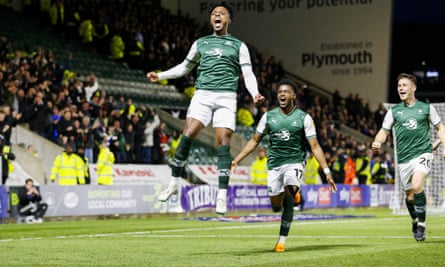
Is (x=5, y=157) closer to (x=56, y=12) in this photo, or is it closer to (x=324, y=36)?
(x=56, y=12)

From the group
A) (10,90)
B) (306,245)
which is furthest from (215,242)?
(10,90)

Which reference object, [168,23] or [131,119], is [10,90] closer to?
[131,119]

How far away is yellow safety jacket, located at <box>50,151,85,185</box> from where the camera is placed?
24.6 meters

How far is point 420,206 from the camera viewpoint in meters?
13.9

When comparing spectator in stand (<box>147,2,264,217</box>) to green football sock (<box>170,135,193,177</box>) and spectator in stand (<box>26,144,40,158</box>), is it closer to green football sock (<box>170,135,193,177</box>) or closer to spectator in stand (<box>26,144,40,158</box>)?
green football sock (<box>170,135,193,177</box>)

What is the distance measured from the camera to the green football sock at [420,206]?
13.8 metres

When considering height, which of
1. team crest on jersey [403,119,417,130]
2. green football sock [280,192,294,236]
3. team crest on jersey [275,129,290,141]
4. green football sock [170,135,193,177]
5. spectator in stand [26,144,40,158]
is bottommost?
green football sock [280,192,294,236]

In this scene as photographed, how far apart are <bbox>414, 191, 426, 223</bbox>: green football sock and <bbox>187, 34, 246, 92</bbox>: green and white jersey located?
4.04 metres

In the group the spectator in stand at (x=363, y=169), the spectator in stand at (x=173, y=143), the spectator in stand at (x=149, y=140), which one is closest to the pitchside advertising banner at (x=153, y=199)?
the spectator in stand at (x=363, y=169)

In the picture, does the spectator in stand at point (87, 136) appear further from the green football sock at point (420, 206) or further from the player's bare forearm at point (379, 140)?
the green football sock at point (420, 206)

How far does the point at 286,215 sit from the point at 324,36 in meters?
34.0

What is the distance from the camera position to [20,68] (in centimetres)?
2684

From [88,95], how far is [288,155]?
17.9 metres

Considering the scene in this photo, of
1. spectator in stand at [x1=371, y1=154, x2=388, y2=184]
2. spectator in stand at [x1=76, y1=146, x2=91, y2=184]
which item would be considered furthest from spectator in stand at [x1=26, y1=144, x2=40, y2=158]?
spectator in stand at [x1=371, y1=154, x2=388, y2=184]
